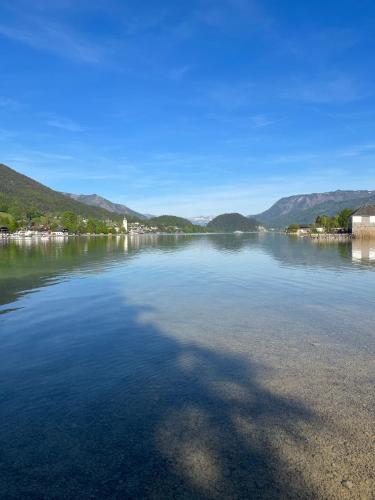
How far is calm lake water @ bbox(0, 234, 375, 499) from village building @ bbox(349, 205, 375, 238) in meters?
159

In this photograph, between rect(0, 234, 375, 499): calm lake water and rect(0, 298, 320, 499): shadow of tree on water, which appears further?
rect(0, 234, 375, 499): calm lake water

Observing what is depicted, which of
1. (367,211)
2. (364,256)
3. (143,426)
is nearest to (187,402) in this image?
(143,426)

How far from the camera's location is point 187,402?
9.74 m

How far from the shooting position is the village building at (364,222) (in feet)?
531

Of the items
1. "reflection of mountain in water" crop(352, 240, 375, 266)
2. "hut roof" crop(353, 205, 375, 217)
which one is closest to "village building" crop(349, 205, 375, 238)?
"hut roof" crop(353, 205, 375, 217)

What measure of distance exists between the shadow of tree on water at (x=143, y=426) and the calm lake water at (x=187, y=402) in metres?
0.03

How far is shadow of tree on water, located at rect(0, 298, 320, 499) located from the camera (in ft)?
21.6

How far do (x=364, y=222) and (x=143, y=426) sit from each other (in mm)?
177530

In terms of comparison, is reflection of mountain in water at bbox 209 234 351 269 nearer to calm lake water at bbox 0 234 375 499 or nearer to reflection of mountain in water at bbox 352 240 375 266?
reflection of mountain in water at bbox 352 240 375 266

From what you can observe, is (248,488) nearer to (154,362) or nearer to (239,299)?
(154,362)

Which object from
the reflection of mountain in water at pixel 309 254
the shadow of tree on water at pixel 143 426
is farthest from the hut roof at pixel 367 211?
the shadow of tree on water at pixel 143 426

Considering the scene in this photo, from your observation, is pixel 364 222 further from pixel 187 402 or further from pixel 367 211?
pixel 187 402

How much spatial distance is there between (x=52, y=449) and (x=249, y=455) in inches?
168

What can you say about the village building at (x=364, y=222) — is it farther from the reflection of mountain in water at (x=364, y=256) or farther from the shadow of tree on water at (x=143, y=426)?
the shadow of tree on water at (x=143, y=426)
